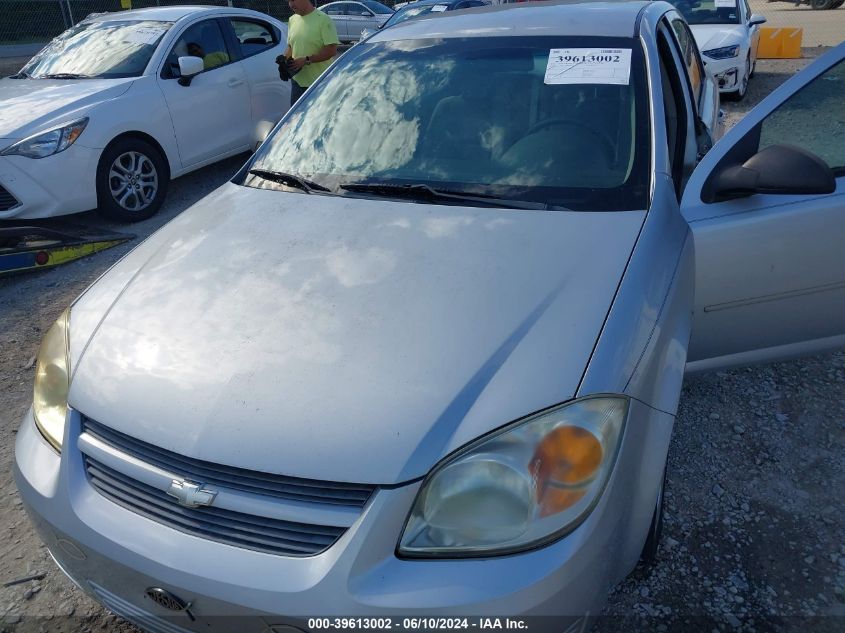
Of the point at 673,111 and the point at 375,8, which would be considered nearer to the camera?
the point at 673,111

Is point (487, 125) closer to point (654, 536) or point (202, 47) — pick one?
point (654, 536)

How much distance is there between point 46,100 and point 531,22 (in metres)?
4.20

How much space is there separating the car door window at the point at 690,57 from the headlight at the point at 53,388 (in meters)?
3.08

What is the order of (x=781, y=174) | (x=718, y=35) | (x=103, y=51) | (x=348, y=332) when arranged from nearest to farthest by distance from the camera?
1. (x=348, y=332)
2. (x=781, y=174)
3. (x=103, y=51)
4. (x=718, y=35)

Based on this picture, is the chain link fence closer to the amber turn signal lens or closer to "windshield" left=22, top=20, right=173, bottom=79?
"windshield" left=22, top=20, right=173, bottom=79

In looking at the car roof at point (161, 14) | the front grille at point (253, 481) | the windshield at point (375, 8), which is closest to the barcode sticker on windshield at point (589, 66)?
the front grille at point (253, 481)

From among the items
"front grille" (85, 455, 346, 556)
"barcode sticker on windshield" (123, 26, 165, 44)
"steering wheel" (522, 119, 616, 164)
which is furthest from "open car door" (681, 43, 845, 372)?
"barcode sticker on windshield" (123, 26, 165, 44)

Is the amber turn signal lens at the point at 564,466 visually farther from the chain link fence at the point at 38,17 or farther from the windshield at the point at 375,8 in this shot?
the chain link fence at the point at 38,17

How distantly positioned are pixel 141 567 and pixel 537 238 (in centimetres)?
135

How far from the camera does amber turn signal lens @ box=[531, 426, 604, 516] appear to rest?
1.50 m

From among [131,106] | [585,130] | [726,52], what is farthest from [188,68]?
[726,52]

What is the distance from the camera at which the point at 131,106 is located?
5.63 metres

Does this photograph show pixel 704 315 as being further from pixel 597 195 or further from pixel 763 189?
pixel 597 195

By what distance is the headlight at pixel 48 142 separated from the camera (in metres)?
5.00
